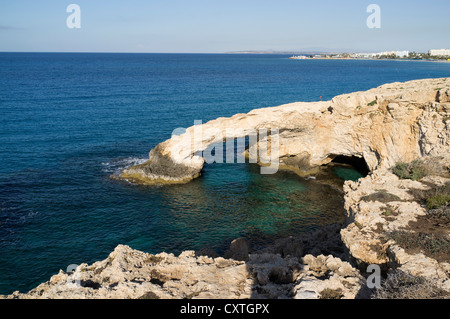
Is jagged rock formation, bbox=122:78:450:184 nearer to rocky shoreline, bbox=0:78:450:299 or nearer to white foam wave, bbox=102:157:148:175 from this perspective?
rocky shoreline, bbox=0:78:450:299

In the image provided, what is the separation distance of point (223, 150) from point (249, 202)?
12298mm

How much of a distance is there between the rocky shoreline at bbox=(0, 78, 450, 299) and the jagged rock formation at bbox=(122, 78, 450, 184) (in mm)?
160

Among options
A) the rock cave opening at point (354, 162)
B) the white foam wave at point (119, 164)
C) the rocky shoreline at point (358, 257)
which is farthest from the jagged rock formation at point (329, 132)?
the white foam wave at point (119, 164)

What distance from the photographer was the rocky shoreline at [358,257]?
10812 millimetres

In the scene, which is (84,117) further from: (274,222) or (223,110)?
(274,222)

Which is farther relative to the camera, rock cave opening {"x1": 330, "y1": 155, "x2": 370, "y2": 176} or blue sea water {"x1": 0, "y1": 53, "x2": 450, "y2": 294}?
rock cave opening {"x1": 330, "y1": 155, "x2": 370, "y2": 176}

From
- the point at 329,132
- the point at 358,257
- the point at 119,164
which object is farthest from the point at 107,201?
the point at 329,132

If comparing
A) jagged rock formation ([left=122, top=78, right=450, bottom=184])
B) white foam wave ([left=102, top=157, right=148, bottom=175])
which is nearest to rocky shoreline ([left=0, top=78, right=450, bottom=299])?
jagged rock formation ([left=122, top=78, right=450, bottom=184])

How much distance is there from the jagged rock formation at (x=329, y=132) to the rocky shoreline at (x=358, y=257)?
160mm

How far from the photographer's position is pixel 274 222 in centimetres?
2366

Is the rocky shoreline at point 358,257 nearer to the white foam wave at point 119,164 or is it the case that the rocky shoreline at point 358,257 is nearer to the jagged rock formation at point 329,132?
the jagged rock formation at point 329,132

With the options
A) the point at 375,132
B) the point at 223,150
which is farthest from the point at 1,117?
the point at 375,132

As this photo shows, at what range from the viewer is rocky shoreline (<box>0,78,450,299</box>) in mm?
10812

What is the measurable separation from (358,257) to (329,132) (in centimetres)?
1976
